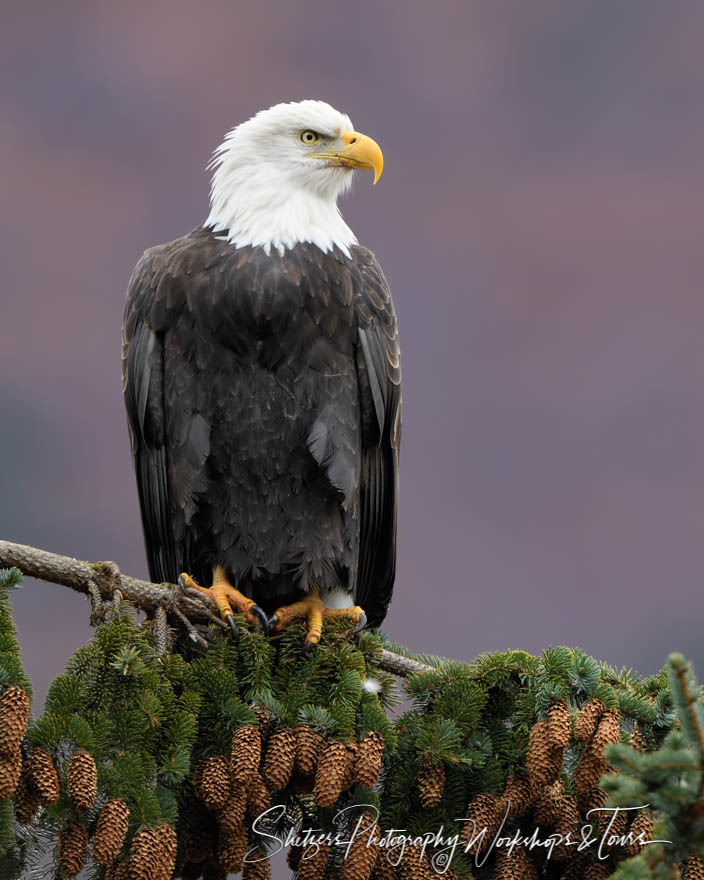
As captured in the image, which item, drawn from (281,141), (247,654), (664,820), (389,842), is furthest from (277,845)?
(281,141)

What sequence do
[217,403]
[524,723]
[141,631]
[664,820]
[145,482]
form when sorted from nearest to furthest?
[664,820] < [141,631] < [524,723] < [217,403] < [145,482]

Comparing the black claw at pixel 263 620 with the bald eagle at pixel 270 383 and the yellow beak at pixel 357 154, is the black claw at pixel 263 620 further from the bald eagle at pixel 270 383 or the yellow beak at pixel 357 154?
the yellow beak at pixel 357 154

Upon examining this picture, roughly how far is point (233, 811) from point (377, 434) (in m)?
2.06

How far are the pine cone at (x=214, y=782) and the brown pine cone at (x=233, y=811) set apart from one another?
1 cm

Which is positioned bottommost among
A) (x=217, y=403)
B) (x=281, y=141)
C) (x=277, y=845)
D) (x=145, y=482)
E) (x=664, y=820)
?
(x=277, y=845)

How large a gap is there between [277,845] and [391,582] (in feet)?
6.08

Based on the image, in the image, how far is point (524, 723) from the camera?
10.5 ft

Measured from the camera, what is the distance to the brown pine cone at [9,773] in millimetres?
2492

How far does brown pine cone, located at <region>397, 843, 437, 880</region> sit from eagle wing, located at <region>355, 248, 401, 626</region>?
1899 millimetres

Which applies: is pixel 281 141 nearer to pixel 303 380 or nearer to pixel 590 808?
pixel 303 380

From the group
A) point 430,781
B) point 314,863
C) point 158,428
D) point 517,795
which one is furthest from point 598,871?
point 158,428

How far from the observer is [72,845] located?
2623mm

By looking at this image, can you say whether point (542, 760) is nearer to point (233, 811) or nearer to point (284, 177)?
point (233, 811)

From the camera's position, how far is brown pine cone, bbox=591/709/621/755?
291cm
